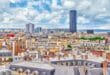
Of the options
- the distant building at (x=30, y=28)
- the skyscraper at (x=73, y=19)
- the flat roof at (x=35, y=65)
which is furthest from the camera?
the distant building at (x=30, y=28)

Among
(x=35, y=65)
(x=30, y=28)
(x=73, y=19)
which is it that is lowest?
(x=35, y=65)

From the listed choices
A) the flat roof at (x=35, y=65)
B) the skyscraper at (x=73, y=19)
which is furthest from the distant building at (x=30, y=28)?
the flat roof at (x=35, y=65)

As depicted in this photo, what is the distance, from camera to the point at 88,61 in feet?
16.0

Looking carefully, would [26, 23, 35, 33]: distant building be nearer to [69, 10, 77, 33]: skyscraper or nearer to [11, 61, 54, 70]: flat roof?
[69, 10, 77, 33]: skyscraper

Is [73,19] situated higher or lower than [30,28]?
higher

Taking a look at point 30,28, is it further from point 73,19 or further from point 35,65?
point 35,65

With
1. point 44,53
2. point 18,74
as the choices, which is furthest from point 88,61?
point 18,74

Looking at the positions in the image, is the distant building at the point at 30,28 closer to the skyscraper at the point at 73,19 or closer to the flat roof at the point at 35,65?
the skyscraper at the point at 73,19

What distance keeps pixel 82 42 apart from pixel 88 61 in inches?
87.6

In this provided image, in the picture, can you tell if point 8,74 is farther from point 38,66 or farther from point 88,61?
point 88,61

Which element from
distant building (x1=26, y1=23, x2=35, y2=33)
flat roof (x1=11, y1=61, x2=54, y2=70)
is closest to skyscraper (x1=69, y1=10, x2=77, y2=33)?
distant building (x1=26, y1=23, x2=35, y2=33)

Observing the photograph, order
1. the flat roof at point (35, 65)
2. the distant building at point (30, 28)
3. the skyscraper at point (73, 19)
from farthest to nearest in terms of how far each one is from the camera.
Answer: the distant building at point (30, 28) < the skyscraper at point (73, 19) < the flat roof at point (35, 65)

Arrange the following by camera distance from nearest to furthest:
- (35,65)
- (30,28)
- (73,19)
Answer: (35,65) < (73,19) < (30,28)

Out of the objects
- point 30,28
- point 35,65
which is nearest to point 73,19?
point 30,28
